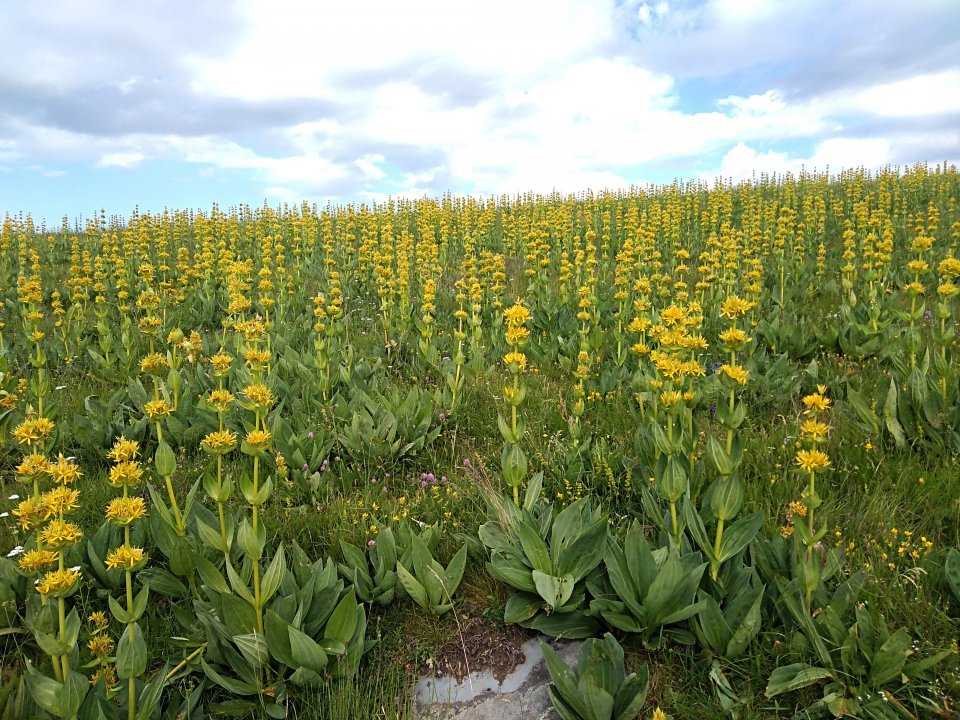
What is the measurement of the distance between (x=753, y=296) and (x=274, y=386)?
5295 mm

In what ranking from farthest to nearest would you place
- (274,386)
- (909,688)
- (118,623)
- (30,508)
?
(274,386)
(118,623)
(909,688)
(30,508)

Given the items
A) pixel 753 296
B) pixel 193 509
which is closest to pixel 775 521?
pixel 193 509

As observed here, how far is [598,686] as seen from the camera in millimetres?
2477

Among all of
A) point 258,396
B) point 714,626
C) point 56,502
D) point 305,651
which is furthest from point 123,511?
point 714,626

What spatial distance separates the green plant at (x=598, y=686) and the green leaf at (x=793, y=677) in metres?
0.51

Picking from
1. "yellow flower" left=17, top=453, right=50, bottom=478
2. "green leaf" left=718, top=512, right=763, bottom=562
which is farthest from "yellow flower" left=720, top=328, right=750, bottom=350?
"yellow flower" left=17, top=453, right=50, bottom=478

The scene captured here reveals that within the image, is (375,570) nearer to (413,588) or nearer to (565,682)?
(413,588)

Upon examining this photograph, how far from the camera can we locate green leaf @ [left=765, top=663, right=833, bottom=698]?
2414mm

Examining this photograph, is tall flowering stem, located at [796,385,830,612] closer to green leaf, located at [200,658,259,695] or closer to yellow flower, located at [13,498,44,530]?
green leaf, located at [200,658,259,695]

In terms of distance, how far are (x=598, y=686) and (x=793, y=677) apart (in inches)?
31.7

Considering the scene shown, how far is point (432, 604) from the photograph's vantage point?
304 centimetres

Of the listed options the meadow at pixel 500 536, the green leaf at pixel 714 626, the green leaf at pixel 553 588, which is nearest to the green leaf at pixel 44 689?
the meadow at pixel 500 536

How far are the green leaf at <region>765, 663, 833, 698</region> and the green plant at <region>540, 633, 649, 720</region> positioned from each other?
1.69 feet

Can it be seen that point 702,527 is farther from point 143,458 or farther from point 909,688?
point 143,458
